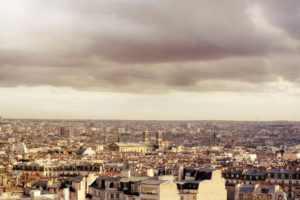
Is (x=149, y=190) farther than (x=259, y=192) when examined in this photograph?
No

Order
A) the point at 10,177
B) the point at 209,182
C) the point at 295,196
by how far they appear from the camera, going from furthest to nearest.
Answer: the point at 10,177
the point at 295,196
the point at 209,182

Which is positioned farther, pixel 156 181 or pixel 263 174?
pixel 263 174

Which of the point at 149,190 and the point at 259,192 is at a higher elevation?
the point at 149,190

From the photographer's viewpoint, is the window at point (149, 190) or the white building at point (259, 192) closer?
the window at point (149, 190)

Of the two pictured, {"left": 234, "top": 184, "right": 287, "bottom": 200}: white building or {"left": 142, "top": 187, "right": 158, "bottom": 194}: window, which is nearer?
{"left": 142, "top": 187, "right": 158, "bottom": 194}: window

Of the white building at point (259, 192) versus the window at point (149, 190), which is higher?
the window at point (149, 190)

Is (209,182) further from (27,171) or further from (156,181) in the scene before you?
(27,171)

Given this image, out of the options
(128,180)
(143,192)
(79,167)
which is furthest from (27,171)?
(143,192)

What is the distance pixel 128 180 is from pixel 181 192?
5997 mm

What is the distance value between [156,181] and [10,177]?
36.9 metres

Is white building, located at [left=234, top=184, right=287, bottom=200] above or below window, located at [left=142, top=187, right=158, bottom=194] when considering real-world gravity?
below

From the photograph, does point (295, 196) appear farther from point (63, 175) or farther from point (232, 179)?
point (63, 175)

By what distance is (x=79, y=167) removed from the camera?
310 feet

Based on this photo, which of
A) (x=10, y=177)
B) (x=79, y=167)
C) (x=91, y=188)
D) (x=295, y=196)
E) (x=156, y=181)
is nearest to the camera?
(x=156, y=181)
